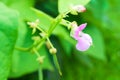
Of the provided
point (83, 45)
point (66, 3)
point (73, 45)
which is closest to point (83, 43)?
point (83, 45)

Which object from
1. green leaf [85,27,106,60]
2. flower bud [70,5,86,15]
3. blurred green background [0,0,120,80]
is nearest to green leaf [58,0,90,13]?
flower bud [70,5,86,15]

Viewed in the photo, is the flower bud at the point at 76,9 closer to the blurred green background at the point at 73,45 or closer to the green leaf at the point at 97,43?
the blurred green background at the point at 73,45

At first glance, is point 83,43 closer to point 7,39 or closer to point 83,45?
point 83,45

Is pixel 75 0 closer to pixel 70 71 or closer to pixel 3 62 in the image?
pixel 3 62

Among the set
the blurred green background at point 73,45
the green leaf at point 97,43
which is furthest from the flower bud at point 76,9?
the green leaf at point 97,43

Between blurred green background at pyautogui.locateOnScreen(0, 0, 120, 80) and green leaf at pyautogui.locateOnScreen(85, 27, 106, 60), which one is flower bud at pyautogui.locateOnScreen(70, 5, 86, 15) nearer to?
blurred green background at pyautogui.locateOnScreen(0, 0, 120, 80)

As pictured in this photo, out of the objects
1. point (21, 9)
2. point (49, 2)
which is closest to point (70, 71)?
point (49, 2)
